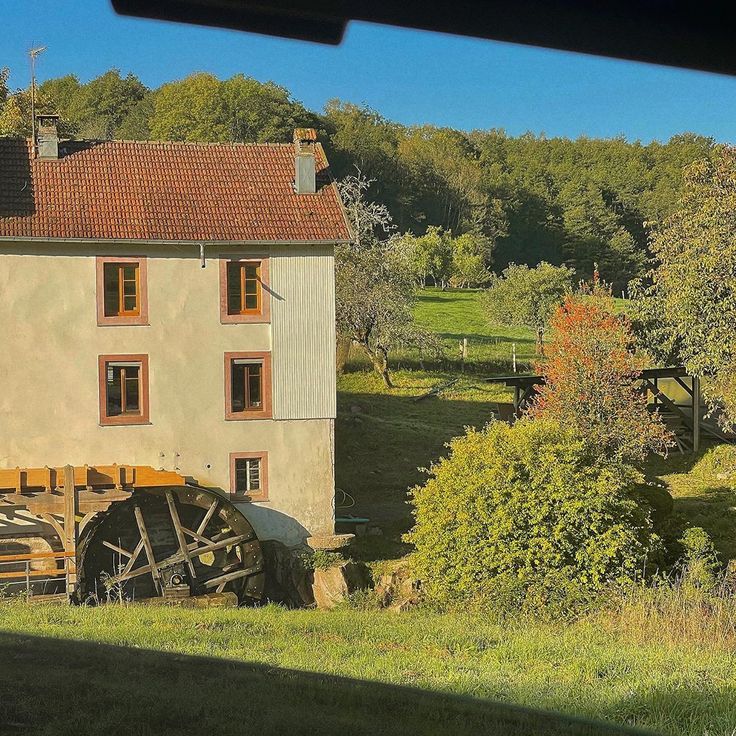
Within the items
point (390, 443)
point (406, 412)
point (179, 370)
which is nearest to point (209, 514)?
point (179, 370)

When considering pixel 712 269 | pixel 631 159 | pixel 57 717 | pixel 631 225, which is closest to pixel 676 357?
pixel 712 269

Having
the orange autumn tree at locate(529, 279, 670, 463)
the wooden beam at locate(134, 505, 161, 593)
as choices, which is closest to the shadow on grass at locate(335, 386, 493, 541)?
the orange autumn tree at locate(529, 279, 670, 463)

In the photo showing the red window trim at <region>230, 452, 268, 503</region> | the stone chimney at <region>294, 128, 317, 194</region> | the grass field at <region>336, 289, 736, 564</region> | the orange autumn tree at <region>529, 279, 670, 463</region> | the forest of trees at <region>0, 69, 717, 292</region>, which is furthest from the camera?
the forest of trees at <region>0, 69, 717, 292</region>

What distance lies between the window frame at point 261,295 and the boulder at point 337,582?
4.81 m

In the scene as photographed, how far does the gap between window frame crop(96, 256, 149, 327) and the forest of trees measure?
29.9 ft

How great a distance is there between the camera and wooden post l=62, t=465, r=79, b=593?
54.3 feet

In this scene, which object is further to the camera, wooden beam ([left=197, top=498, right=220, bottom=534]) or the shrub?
wooden beam ([left=197, top=498, right=220, bottom=534])

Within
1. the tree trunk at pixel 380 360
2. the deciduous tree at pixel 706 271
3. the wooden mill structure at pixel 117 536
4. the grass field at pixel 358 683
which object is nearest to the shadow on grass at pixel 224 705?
the grass field at pixel 358 683

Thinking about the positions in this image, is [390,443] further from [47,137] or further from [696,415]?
[47,137]

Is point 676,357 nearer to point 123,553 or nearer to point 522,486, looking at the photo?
point 522,486

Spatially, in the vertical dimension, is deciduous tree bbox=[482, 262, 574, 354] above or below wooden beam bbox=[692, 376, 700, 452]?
above

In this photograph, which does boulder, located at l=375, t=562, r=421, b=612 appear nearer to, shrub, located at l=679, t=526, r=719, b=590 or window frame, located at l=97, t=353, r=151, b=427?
shrub, located at l=679, t=526, r=719, b=590

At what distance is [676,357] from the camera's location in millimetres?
25344

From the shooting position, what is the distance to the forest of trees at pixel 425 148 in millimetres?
27109
